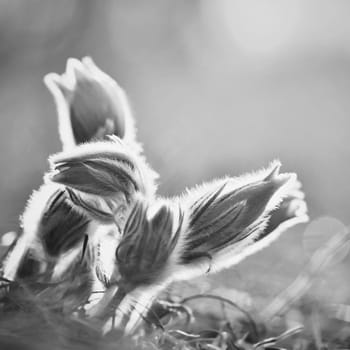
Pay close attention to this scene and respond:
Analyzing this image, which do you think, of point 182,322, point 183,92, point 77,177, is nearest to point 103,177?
point 77,177

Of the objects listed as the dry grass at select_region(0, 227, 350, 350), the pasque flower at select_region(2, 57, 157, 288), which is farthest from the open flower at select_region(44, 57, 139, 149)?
the dry grass at select_region(0, 227, 350, 350)

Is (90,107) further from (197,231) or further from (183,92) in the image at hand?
(183,92)

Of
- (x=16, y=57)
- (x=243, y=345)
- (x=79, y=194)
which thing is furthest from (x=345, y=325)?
(x=16, y=57)

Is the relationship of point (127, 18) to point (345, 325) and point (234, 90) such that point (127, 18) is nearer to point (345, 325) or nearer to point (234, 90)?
point (234, 90)

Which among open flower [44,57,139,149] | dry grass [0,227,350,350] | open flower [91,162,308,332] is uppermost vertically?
open flower [44,57,139,149]

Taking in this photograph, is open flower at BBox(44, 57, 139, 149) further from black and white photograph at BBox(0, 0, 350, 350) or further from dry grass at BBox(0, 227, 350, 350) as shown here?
dry grass at BBox(0, 227, 350, 350)

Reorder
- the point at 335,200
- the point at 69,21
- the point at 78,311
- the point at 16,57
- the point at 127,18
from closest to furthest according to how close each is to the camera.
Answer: the point at 78,311
the point at 335,200
the point at 16,57
the point at 69,21
the point at 127,18

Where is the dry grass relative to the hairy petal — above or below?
below

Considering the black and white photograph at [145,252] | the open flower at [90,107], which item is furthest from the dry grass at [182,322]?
the open flower at [90,107]
